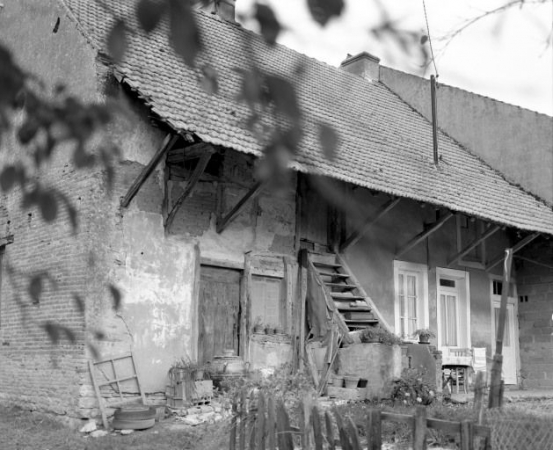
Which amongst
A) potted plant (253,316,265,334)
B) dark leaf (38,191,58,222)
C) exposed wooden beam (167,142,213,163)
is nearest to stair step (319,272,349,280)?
potted plant (253,316,265,334)

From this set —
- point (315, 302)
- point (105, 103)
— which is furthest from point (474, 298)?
point (105, 103)

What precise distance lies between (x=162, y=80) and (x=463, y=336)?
8.01m

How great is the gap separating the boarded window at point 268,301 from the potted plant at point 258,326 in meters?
0.02

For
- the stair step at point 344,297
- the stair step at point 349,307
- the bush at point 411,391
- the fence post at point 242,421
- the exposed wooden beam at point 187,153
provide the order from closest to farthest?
1. the fence post at point 242,421
2. the exposed wooden beam at point 187,153
3. the bush at point 411,391
4. the stair step at point 349,307
5. the stair step at point 344,297

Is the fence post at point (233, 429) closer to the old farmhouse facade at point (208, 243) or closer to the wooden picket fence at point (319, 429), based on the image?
the wooden picket fence at point (319, 429)

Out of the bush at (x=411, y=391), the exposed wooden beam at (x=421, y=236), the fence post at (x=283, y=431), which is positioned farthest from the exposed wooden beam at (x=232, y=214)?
the fence post at (x=283, y=431)

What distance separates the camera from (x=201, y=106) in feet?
32.8

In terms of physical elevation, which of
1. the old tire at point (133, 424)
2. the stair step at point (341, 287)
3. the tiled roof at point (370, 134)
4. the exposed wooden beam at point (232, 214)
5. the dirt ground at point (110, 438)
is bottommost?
the dirt ground at point (110, 438)

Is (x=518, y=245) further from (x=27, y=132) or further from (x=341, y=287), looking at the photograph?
(x=27, y=132)

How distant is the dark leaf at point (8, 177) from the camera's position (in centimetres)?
169

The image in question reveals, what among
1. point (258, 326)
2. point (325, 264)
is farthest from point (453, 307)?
point (258, 326)

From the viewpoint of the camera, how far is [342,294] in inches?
457

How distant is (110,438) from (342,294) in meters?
4.71

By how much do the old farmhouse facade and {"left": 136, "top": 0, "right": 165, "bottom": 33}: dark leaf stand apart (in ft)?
18.5
